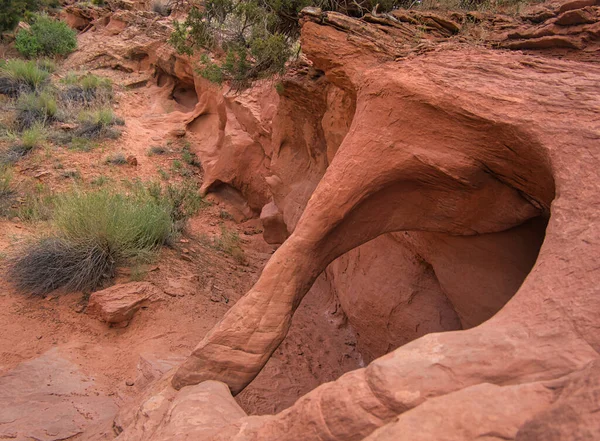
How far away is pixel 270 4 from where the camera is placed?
532 cm

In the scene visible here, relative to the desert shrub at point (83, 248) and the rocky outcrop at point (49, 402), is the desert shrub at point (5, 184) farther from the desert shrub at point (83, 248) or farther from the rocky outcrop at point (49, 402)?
the rocky outcrop at point (49, 402)

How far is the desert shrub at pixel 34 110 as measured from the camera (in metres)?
10.0

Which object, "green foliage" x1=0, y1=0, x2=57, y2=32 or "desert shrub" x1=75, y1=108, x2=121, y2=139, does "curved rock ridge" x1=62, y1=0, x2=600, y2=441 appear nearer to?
"desert shrub" x1=75, y1=108, x2=121, y2=139

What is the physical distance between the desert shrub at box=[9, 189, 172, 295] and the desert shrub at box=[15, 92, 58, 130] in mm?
5117

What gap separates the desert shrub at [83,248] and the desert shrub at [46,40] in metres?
9.43

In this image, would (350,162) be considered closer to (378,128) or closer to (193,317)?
(378,128)

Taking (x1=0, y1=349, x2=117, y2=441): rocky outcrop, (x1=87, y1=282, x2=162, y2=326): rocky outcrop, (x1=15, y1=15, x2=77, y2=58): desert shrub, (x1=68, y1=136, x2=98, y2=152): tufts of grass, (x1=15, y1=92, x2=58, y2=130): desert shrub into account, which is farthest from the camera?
(x1=15, y1=15, x2=77, y2=58): desert shrub

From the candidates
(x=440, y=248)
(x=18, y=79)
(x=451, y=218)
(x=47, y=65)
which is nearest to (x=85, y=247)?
(x=440, y=248)

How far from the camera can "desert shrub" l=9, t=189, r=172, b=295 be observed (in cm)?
536

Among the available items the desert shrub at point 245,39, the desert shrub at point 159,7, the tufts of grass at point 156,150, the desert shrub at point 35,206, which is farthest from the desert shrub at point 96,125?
the desert shrub at point 159,7

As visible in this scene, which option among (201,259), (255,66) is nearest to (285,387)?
(201,259)

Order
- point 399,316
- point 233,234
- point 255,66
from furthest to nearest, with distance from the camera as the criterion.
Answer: point 233,234, point 255,66, point 399,316

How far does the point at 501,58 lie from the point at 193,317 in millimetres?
4024

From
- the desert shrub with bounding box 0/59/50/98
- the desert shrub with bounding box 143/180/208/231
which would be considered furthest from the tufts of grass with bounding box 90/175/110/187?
the desert shrub with bounding box 0/59/50/98
